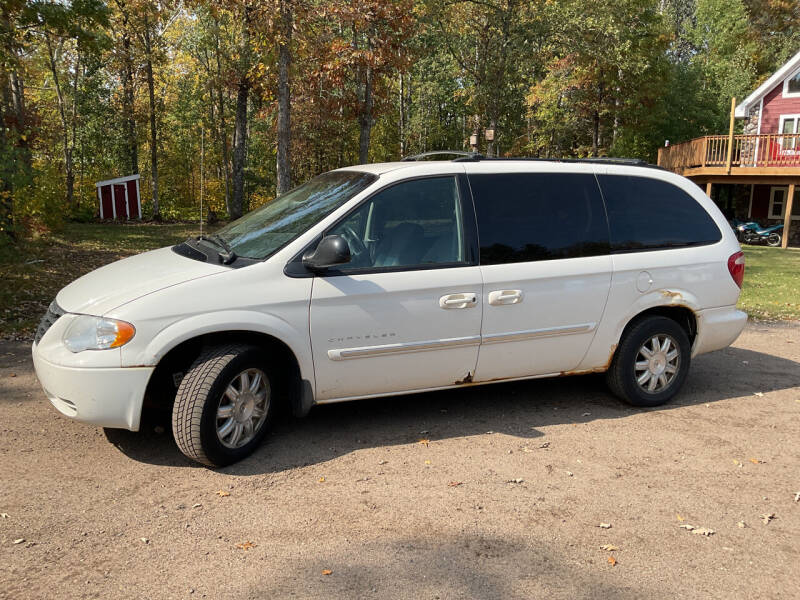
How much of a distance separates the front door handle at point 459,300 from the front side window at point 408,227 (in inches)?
9.6

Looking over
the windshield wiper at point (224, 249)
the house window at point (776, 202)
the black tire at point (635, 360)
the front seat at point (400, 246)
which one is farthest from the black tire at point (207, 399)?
the house window at point (776, 202)

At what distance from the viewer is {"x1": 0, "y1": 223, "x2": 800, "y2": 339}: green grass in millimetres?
9570

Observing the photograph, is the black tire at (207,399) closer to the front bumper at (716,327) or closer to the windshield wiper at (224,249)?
the windshield wiper at (224,249)

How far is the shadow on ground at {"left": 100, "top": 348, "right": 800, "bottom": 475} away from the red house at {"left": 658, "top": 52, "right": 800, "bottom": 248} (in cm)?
2172

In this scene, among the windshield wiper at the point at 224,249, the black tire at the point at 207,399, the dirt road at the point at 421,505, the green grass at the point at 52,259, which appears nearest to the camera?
the dirt road at the point at 421,505

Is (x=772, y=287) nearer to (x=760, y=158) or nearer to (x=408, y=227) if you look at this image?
(x=408, y=227)

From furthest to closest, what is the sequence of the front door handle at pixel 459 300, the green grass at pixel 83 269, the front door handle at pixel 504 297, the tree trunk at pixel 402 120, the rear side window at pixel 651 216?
the tree trunk at pixel 402 120 → the green grass at pixel 83 269 → the rear side window at pixel 651 216 → the front door handle at pixel 504 297 → the front door handle at pixel 459 300

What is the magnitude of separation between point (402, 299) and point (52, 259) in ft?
39.8

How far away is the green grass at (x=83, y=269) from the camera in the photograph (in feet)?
31.4

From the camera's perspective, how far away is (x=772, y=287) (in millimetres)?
14250

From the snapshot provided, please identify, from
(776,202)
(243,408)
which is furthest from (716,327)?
(776,202)

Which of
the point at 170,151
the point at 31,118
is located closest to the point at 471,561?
the point at 31,118

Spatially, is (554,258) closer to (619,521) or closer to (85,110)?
(619,521)

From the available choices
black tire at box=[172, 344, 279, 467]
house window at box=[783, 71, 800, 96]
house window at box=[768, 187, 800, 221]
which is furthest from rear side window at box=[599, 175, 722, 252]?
house window at box=[768, 187, 800, 221]
